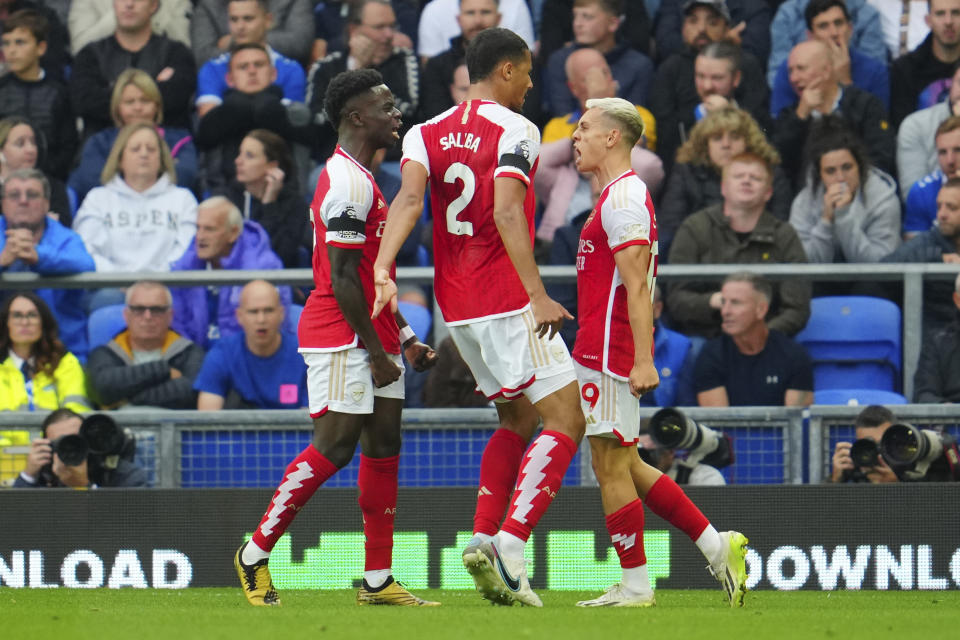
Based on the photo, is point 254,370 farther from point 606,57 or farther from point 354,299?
point 606,57

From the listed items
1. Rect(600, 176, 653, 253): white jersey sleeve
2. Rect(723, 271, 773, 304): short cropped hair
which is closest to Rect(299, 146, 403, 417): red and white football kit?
Rect(600, 176, 653, 253): white jersey sleeve

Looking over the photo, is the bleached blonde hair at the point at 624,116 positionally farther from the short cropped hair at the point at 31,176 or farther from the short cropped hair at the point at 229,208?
the short cropped hair at the point at 31,176

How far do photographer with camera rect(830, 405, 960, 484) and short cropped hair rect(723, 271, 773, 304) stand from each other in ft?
3.96

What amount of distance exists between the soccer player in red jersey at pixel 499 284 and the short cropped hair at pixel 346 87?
1.52ft

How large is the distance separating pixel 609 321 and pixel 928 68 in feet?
23.0

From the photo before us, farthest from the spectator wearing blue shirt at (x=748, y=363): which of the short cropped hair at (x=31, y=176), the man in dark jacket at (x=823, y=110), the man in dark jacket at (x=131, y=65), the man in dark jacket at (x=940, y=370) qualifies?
the man in dark jacket at (x=131, y=65)

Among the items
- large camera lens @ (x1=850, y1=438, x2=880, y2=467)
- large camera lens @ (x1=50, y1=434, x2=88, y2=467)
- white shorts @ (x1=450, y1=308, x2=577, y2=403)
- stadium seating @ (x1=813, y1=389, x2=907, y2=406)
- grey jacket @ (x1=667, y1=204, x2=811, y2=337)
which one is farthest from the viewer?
grey jacket @ (x1=667, y1=204, x2=811, y2=337)

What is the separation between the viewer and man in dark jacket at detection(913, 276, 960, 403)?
31.8 ft

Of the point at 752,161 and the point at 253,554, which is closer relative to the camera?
the point at 253,554

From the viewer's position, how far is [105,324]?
11.0 metres

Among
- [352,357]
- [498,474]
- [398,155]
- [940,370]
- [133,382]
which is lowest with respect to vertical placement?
[498,474]

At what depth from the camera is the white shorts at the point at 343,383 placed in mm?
6770

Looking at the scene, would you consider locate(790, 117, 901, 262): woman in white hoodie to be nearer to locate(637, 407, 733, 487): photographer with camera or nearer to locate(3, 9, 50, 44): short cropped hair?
locate(637, 407, 733, 487): photographer with camera

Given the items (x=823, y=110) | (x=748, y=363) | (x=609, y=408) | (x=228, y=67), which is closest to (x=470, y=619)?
(x=609, y=408)
